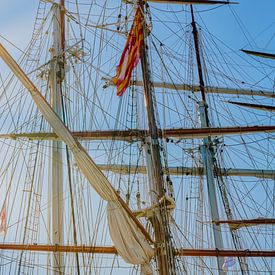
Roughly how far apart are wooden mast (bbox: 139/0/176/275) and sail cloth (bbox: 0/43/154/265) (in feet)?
1.39

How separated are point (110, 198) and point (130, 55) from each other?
18.8 feet

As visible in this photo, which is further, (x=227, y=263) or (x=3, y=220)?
(x=227, y=263)

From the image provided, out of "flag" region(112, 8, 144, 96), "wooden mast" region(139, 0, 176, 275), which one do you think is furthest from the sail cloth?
"flag" region(112, 8, 144, 96)

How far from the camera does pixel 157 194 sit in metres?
12.2

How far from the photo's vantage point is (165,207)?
1183 centimetres

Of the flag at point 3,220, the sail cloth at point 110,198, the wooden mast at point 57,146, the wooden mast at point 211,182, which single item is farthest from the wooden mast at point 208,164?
the sail cloth at point 110,198

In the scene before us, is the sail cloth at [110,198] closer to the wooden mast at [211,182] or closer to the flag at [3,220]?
the flag at [3,220]

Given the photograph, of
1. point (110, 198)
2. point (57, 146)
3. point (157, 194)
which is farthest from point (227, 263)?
point (110, 198)

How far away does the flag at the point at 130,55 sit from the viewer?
14.8 m

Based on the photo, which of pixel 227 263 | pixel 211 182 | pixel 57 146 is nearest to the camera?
pixel 57 146

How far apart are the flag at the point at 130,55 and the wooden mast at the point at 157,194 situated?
0.35 metres

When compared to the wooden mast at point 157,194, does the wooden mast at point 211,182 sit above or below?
above

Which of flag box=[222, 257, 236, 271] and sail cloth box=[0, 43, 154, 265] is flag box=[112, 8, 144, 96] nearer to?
sail cloth box=[0, 43, 154, 265]

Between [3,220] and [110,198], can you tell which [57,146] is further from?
[110,198]
